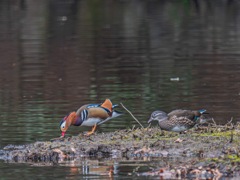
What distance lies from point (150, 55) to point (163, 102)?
10388 millimetres

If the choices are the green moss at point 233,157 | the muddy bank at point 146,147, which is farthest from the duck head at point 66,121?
the green moss at point 233,157

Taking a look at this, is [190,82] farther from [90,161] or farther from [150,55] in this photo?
[90,161]

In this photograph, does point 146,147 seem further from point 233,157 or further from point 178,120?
point 233,157

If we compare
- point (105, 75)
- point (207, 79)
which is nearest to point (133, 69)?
point (105, 75)

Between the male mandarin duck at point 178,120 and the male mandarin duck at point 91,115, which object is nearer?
the male mandarin duck at point 178,120

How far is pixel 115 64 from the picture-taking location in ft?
86.4

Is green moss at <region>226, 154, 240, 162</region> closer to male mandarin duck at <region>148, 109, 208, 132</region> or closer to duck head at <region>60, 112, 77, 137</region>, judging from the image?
male mandarin duck at <region>148, 109, 208, 132</region>

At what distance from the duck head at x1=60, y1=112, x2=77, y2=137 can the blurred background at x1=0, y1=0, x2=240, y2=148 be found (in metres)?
0.46

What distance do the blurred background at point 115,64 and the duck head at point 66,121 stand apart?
46 cm

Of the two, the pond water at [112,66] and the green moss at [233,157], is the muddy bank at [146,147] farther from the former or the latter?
the pond water at [112,66]

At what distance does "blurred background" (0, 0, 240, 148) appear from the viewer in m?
17.6

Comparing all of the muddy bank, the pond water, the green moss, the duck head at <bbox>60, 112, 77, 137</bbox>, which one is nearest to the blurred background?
the pond water

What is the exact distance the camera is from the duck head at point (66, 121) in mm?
14241

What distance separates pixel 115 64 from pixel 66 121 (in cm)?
1211
